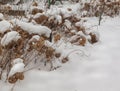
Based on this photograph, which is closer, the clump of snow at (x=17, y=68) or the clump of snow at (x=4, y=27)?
the clump of snow at (x=17, y=68)

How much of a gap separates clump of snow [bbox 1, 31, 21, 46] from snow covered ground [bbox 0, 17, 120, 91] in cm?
35

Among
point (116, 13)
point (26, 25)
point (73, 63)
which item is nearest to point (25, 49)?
point (26, 25)

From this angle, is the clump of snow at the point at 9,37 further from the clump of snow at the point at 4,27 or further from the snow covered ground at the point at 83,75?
the snow covered ground at the point at 83,75

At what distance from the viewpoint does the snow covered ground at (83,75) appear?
8.73 feet

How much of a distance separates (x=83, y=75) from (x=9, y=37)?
0.81 m

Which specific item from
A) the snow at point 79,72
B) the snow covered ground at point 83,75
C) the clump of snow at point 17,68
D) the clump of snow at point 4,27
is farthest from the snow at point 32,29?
the clump of snow at point 17,68

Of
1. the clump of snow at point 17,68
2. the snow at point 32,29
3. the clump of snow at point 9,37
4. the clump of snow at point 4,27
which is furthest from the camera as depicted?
the snow at point 32,29

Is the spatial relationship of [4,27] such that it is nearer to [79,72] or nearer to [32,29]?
[32,29]

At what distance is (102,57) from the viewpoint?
347 centimetres

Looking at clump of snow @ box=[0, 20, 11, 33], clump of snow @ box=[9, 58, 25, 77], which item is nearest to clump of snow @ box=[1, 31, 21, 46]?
clump of snow @ box=[0, 20, 11, 33]

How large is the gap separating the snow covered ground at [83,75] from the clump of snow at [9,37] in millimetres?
349

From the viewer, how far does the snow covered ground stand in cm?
266

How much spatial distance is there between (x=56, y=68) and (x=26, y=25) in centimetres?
52

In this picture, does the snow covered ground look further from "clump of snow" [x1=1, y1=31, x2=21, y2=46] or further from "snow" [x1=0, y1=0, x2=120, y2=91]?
"clump of snow" [x1=1, y1=31, x2=21, y2=46]
